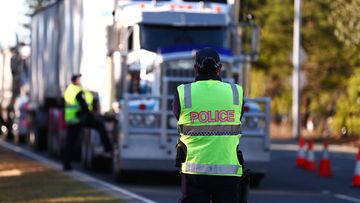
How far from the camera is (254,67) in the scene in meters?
49.6

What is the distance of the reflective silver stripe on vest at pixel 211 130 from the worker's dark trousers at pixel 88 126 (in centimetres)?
1242

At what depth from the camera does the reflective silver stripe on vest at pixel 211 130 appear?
8656mm

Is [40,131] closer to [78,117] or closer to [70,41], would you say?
[70,41]

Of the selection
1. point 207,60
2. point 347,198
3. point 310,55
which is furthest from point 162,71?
point 310,55

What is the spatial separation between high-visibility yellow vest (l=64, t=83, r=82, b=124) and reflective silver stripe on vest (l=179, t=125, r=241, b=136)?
1343 centimetres

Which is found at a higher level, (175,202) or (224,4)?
(224,4)

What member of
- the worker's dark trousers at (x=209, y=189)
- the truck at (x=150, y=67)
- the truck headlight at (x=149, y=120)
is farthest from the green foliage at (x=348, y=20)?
the worker's dark trousers at (x=209, y=189)

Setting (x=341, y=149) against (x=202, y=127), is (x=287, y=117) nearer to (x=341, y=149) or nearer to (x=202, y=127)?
(x=341, y=149)

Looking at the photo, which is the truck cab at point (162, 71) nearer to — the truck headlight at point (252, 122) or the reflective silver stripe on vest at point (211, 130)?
the truck headlight at point (252, 122)

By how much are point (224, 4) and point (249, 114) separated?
9.60 ft

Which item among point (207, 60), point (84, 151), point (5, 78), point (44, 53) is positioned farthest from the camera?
point (5, 78)

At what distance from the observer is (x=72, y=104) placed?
2248 centimetres

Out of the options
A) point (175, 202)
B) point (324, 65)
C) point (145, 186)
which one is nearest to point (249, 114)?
point (145, 186)

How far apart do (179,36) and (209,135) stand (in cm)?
1204
